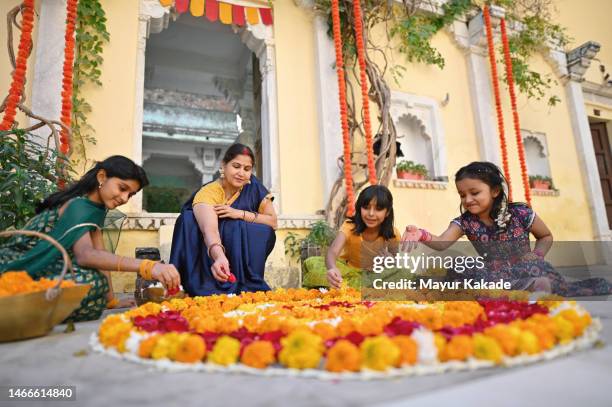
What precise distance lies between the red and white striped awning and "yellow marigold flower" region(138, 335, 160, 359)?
4.25 m

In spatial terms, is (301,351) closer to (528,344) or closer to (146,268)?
(528,344)

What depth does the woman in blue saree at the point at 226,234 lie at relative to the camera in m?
2.46

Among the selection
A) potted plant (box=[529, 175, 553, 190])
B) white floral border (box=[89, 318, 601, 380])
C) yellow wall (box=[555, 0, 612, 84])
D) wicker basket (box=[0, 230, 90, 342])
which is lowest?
white floral border (box=[89, 318, 601, 380])

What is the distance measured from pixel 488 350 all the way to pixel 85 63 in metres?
4.25

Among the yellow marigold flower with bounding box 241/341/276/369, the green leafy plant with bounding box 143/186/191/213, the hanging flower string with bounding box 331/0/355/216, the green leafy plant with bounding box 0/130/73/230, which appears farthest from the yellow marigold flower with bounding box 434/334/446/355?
the green leafy plant with bounding box 143/186/191/213

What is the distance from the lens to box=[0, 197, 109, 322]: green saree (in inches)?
65.7

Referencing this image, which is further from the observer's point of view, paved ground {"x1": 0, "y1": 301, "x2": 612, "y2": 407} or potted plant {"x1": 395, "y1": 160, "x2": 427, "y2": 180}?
potted plant {"x1": 395, "y1": 160, "x2": 427, "y2": 180}

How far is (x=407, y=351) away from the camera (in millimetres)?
885

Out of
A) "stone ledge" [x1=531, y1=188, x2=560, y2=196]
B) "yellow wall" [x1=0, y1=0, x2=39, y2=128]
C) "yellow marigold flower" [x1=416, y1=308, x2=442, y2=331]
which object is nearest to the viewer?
"yellow marigold flower" [x1=416, y1=308, x2=442, y2=331]

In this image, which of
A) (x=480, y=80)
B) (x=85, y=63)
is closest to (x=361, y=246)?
(x=85, y=63)

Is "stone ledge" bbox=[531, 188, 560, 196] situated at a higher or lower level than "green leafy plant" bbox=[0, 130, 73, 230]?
higher

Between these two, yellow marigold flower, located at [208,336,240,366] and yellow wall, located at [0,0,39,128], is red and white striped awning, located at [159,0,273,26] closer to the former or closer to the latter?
yellow wall, located at [0,0,39,128]

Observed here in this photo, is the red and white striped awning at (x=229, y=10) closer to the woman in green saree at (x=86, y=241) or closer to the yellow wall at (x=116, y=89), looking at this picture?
the yellow wall at (x=116, y=89)

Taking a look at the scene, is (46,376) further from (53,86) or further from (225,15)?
(225,15)
